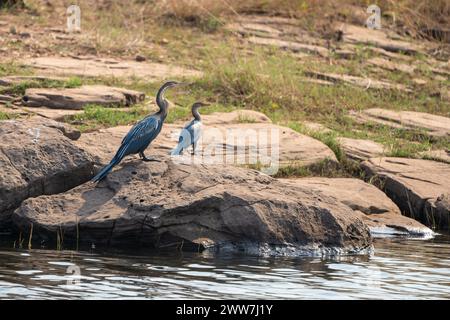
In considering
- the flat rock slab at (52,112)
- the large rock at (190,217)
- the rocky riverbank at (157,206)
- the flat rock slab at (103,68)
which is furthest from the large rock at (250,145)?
the flat rock slab at (103,68)

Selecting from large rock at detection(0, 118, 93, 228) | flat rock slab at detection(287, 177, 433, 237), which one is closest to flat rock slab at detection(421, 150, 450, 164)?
flat rock slab at detection(287, 177, 433, 237)

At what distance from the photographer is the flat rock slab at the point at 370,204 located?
10031 millimetres

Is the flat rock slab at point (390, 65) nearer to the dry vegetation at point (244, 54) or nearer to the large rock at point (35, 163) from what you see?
the dry vegetation at point (244, 54)

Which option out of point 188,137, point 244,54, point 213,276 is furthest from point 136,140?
point 244,54

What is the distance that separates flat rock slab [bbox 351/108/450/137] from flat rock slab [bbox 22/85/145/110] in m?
3.12

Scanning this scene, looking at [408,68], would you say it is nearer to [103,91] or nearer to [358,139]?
[358,139]

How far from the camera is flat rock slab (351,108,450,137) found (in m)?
13.1

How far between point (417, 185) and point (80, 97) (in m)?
4.20

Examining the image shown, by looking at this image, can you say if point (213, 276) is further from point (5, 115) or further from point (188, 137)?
point (5, 115)

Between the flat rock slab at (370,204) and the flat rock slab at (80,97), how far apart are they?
110 inches

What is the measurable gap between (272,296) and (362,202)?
11.7 feet

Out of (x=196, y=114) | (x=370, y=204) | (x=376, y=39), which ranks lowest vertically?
(x=370, y=204)

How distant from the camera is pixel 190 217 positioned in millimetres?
8391

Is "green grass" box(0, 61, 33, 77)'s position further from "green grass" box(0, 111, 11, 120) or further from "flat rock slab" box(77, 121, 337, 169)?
"flat rock slab" box(77, 121, 337, 169)
